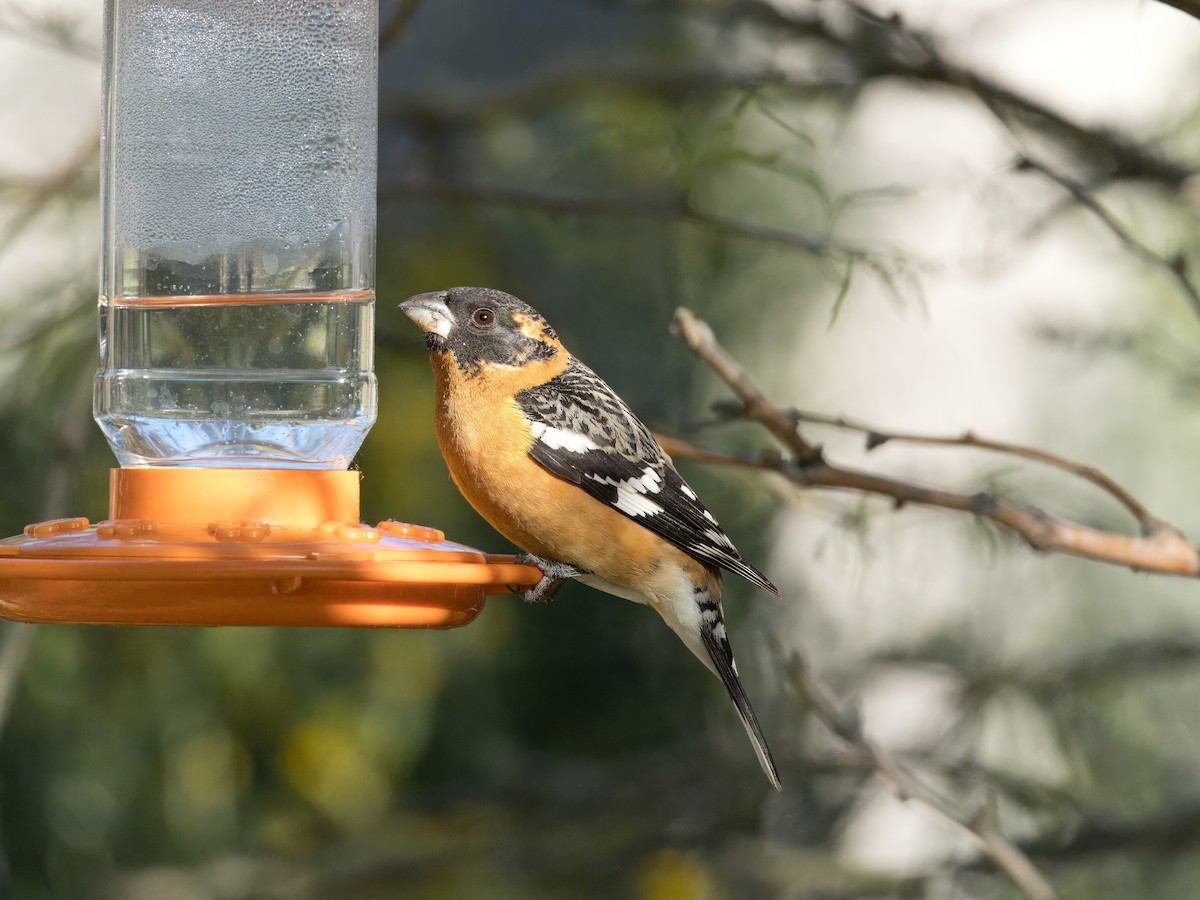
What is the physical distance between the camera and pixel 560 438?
3264 mm

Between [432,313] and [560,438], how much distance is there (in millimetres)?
436

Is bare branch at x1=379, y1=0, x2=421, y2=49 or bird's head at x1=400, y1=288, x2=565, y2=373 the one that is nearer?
bird's head at x1=400, y1=288, x2=565, y2=373

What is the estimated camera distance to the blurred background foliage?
5363 millimetres

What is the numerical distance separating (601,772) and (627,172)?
254 centimetres

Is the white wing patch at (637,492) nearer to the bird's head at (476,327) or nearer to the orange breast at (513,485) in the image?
the orange breast at (513,485)

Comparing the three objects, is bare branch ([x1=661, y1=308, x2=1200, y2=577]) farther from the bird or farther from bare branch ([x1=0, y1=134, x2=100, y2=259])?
bare branch ([x1=0, y1=134, x2=100, y2=259])

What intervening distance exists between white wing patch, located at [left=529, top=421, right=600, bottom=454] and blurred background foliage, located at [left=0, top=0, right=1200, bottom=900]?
5.94 feet

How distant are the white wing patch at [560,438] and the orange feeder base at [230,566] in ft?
1.89

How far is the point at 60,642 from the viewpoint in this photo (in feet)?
17.7

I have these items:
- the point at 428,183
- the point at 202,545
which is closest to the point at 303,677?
the point at 428,183

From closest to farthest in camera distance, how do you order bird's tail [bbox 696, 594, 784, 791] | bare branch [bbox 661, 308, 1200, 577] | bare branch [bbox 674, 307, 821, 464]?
bare branch [bbox 661, 308, 1200, 577] → bare branch [bbox 674, 307, 821, 464] → bird's tail [bbox 696, 594, 784, 791]

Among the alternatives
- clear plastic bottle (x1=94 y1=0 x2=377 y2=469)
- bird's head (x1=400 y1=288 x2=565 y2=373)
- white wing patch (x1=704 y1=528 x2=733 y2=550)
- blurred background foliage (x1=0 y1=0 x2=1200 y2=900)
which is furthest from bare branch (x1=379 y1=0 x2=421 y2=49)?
white wing patch (x1=704 y1=528 x2=733 y2=550)

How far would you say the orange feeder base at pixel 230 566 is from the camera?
89.4 inches

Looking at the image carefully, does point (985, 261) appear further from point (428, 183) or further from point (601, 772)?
point (601, 772)
